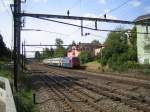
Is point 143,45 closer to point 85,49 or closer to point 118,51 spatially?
point 118,51

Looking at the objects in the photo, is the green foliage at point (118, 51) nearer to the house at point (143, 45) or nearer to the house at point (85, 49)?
the house at point (143, 45)

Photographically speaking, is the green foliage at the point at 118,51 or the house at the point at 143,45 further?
the green foliage at the point at 118,51

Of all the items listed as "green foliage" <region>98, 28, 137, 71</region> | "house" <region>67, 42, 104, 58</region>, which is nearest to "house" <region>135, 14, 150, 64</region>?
"green foliage" <region>98, 28, 137, 71</region>

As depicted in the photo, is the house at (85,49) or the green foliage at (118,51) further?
the house at (85,49)

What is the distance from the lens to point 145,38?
60719 millimetres

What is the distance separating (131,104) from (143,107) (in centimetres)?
132

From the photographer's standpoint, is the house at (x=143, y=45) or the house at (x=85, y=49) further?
the house at (x=85, y=49)

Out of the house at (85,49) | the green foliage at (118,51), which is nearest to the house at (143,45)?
the green foliage at (118,51)

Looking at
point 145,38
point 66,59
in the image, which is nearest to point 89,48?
point 66,59

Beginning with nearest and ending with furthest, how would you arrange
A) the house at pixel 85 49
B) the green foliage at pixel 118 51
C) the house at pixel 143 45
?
the house at pixel 143 45 → the green foliage at pixel 118 51 → the house at pixel 85 49

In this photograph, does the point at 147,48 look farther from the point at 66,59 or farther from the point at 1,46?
the point at 1,46

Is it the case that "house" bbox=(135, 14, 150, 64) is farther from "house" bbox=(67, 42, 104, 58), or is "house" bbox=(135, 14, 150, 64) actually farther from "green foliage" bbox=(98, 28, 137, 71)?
"house" bbox=(67, 42, 104, 58)

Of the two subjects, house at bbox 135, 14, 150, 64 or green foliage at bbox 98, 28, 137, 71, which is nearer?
house at bbox 135, 14, 150, 64

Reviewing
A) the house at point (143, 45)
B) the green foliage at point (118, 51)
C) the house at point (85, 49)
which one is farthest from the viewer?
the house at point (85, 49)
